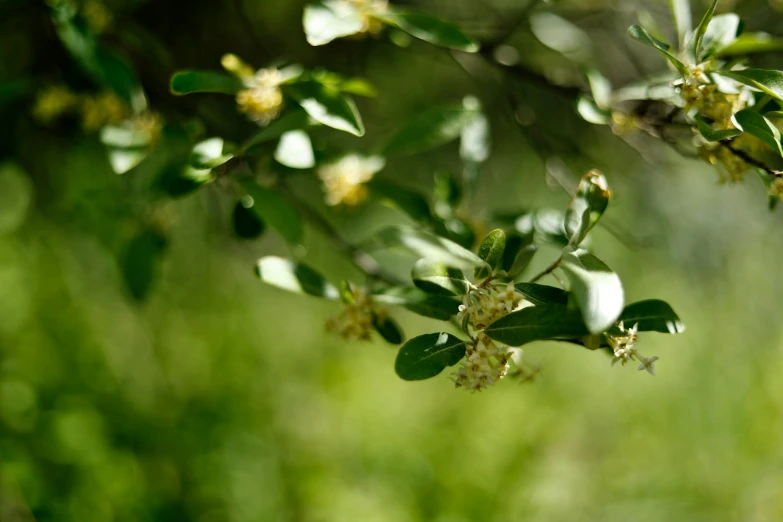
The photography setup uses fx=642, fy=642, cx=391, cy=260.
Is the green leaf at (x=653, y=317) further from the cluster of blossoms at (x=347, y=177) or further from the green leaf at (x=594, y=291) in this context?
the cluster of blossoms at (x=347, y=177)

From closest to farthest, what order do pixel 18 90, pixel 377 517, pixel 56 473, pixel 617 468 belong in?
pixel 18 90
pixel 56 473
pixel 377 517
pixel 617 468

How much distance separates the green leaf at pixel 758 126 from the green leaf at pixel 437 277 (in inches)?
10.9

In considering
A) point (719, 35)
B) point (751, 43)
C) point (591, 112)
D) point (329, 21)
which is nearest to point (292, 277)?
point (329, 21)

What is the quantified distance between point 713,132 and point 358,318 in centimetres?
39

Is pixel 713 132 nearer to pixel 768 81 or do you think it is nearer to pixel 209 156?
pixel 768 81

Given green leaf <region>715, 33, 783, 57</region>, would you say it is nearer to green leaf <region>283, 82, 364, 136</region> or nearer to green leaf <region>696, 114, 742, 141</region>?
green leaf <region>696, 114, 742, 141</region>

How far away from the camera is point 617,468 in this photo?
1.85 metres

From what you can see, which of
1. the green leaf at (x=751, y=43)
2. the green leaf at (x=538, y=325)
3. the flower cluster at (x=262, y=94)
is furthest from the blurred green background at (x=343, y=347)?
the green leaf at (x=538, y=325)

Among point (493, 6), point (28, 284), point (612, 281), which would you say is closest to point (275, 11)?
point (493, 6)

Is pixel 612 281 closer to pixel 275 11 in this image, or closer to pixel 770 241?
pixel 275 11

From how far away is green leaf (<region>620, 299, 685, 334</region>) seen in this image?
56cm

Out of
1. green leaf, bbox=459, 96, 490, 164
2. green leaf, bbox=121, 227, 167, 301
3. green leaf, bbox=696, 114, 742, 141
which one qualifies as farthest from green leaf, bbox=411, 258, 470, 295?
green leaf, bbox=121, 227, 167, 301

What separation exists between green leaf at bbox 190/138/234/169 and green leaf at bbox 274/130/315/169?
0.19 ft

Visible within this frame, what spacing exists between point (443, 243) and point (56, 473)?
106 centimetres
